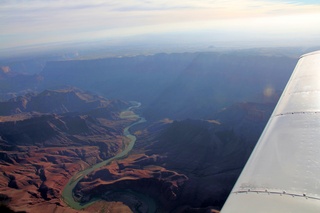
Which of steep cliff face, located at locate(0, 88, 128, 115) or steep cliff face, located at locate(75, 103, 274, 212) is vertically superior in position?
steep cliff face, located at locate(0, 88, 128, 115)

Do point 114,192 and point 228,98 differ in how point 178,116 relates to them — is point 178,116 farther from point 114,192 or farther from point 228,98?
point 114,192

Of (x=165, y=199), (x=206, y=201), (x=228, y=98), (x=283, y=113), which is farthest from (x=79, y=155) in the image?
(x=283, y=113)

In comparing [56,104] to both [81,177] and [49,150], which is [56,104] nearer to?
[49,150]

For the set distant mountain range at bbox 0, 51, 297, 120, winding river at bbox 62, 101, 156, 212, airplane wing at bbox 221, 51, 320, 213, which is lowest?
winding river at bbox 62, 101, 156, 212

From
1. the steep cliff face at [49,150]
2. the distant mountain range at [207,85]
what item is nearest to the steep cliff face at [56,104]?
the steep cliff face at [49,150]

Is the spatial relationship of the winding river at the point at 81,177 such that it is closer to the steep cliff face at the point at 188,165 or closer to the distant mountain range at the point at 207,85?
the steep cliff face at the point at 188,165

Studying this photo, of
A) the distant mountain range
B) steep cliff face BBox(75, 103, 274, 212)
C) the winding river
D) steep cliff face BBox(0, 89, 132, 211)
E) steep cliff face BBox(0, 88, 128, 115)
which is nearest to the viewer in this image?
steep cliff face BBox(75, 103, 274, 212)

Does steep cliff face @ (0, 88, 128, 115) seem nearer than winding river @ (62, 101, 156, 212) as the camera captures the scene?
No

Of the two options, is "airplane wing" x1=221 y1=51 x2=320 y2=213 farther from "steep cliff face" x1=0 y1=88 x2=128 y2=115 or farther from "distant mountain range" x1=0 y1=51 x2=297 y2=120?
"steep cliff face" x1=0 y1=88 x2=128 y2=115

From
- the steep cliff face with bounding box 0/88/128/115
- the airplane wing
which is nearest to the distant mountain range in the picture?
the steep cliff face with bounding box 0/88/128/115
